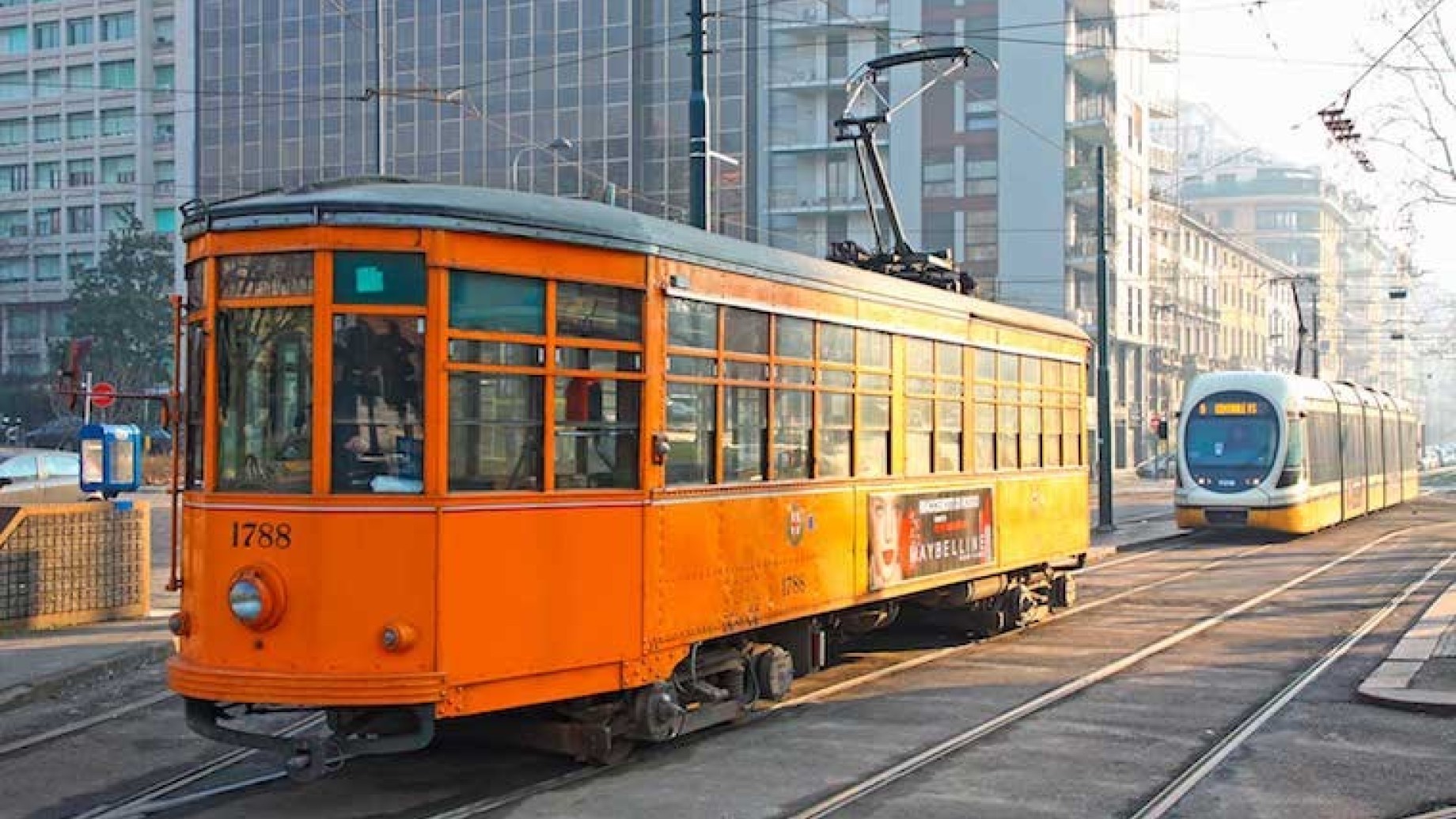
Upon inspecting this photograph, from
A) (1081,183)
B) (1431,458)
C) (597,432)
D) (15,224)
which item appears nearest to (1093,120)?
(1081,183)

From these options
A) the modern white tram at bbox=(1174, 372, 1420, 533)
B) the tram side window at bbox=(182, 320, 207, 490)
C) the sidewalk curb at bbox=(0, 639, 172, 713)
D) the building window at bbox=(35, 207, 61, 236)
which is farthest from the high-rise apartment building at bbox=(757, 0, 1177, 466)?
the tram side window at bbox=(182, 320, 207, 490)

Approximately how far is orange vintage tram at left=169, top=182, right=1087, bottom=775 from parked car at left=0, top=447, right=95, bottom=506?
19.7 metres

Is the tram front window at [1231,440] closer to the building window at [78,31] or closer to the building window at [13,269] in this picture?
the building window at [78,31]

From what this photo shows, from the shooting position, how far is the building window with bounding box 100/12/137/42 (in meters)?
76.0

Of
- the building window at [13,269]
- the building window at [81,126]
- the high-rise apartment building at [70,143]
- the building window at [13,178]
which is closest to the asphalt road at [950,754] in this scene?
the high-rise apartment building at [70,143]

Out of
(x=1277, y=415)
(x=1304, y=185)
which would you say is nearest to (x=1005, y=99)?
(x=1277, y=415)

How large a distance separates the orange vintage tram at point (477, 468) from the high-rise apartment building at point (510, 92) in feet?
150

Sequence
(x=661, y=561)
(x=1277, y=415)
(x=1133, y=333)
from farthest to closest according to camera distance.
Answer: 1. (x=1133, y=333)
2. (x=1277, y=415)
3. (x=661, y=561)

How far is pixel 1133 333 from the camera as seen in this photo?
202 feet

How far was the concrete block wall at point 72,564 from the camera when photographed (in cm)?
1245

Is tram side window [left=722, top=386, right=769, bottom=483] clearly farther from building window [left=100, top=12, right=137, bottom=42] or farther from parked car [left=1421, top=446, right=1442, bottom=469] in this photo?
building window [left=100, top=12, right=137, bottom=42]

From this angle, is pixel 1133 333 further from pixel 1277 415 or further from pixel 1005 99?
pixel 1277 415

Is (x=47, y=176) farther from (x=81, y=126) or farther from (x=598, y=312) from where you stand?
(x=598, y=312)

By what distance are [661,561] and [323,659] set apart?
1.88 metres
